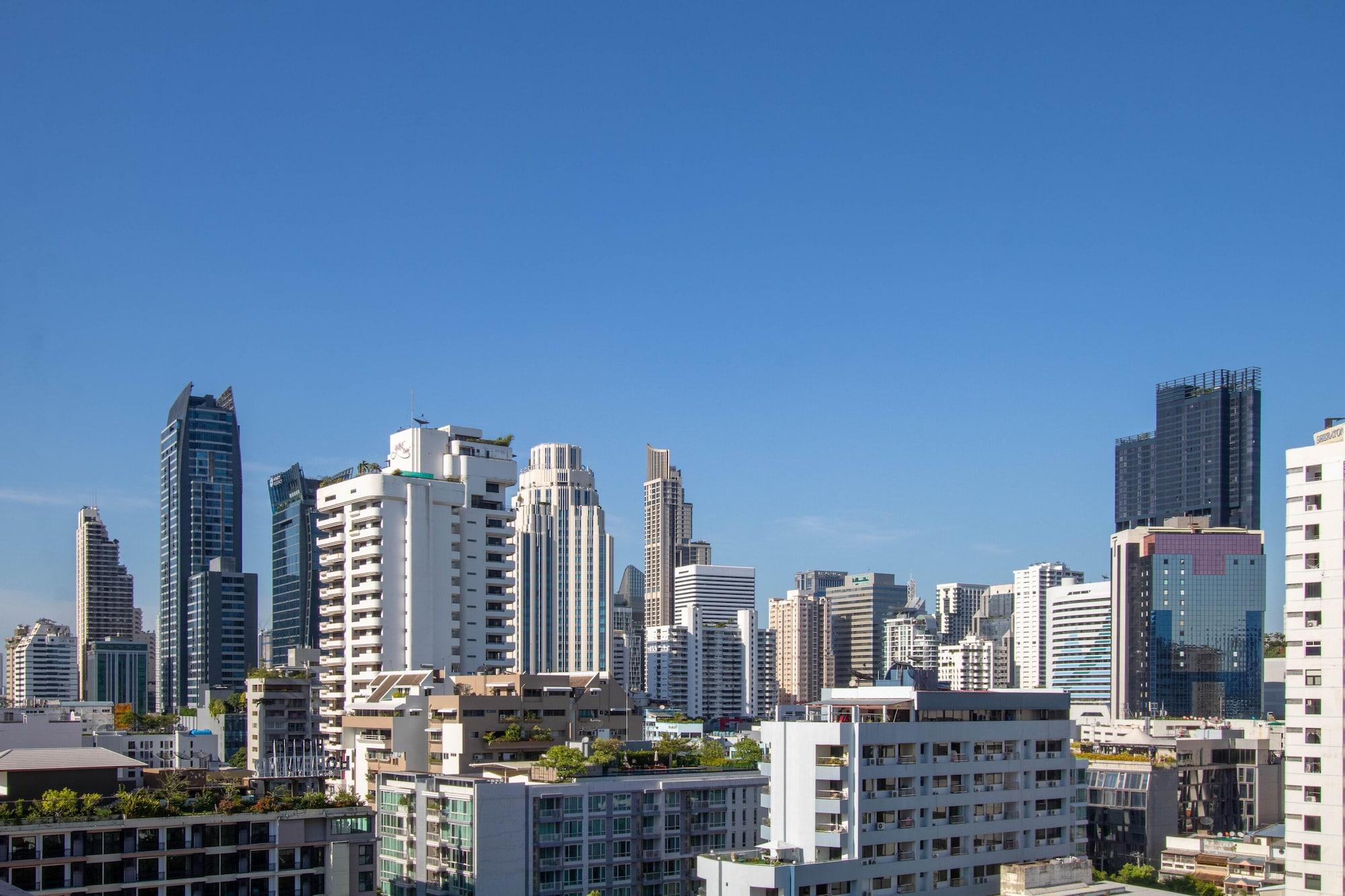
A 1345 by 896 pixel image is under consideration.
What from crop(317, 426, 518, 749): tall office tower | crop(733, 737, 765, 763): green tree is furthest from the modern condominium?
crop(317, 426, 518, 749): tall office tower

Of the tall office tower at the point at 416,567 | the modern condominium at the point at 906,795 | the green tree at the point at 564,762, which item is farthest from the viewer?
the tall office tower at the point at 416,567

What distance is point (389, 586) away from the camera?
4761 inches

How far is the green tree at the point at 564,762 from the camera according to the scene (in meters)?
82.0

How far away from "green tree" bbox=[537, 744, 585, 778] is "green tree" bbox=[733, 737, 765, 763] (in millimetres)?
18444

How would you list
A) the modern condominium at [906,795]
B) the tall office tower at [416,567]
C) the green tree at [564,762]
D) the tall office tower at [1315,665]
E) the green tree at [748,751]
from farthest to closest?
the tall office tower at [416,567] → the green tree at [748,751] → the green tree at [564,762] → the modern condominium at [906,795] → the tall office tower at [1315,665]

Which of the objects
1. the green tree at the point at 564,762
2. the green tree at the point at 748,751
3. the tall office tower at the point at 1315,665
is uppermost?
the tall office tower at the point at 1315,665

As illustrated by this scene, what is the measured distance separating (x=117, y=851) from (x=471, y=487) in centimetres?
6969

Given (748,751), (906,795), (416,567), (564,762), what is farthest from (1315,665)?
(416,567)

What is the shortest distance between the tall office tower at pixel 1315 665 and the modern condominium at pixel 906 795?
12428mm

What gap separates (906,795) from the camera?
63.6m

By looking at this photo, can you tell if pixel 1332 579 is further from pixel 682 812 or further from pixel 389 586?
pixel 389 586

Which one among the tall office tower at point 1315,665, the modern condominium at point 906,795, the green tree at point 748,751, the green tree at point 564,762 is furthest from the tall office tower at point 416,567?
the tall office tower at point 1315,665

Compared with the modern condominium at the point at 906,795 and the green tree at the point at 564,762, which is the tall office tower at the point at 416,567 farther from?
the modern condominium at the point at 906,795

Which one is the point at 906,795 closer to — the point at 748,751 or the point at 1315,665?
the point at 1315,665
